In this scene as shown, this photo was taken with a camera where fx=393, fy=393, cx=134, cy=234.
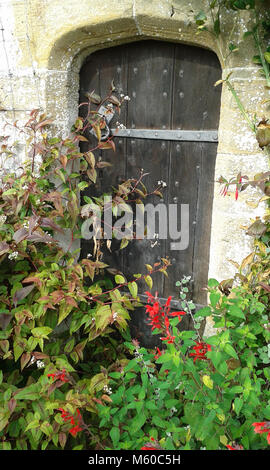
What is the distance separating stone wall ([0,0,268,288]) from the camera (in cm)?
171

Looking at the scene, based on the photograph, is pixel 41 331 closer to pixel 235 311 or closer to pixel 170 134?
pixel 235 311

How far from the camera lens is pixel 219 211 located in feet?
6.18

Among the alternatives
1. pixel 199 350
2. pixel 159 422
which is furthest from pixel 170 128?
pixel 159 422

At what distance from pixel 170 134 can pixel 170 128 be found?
0.03m

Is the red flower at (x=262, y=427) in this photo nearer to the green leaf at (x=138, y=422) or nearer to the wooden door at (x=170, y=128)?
the green leaf at (x=138, y=422)

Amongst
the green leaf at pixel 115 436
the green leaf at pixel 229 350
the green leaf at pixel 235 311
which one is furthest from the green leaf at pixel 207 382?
the green leaf at pixel 115 436

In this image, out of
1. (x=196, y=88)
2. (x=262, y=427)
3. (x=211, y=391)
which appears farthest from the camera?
(x=196, y=88)

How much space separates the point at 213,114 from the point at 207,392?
4.14ft

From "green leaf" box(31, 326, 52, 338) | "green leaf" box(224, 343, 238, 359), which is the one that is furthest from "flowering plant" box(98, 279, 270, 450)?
"green leaf" box(31, 326, 52, 338)

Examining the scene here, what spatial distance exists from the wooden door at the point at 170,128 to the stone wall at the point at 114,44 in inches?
3.8

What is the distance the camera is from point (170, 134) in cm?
202

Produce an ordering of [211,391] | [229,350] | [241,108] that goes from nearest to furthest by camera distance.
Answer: [229,350], [211,391], [241,108]

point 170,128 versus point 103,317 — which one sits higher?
point 170,128

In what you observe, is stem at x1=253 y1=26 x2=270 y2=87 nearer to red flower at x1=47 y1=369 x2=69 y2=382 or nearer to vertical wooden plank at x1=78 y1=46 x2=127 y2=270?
vertical wooden plank at x1=78 y1=46 x2=127 y2=270
